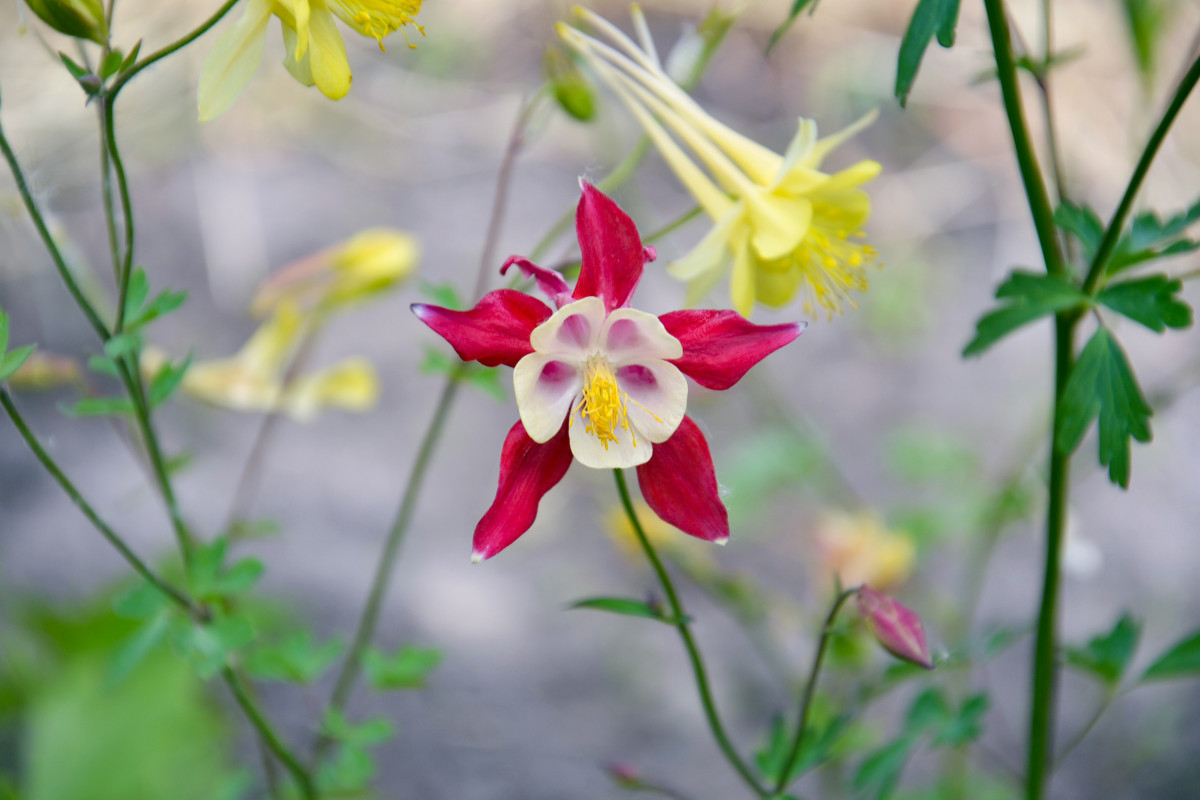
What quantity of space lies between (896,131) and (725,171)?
2852mm

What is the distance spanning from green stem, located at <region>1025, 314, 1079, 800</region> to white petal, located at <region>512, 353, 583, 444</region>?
1.63 feet

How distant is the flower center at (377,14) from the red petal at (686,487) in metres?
0.45

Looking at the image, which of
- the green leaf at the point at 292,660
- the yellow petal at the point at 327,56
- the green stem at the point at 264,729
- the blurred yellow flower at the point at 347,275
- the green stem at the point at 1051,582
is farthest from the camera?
the blurred yellow flower at the point at 347,275

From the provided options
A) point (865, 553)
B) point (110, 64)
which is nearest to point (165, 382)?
point (110, 64)

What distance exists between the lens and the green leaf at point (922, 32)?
817 millimetres

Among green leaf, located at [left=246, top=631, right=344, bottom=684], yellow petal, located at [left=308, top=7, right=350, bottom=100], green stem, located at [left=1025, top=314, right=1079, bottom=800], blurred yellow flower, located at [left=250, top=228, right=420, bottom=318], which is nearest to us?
yellow petal, located at [left=308, top=7, right=350, bottom=100]

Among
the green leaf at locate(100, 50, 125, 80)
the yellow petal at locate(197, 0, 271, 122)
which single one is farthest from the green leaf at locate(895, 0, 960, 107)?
the green leaf at locate(100, 50, 125, 80)

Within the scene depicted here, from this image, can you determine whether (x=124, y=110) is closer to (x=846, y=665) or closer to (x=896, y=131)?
(x=896, y=131)

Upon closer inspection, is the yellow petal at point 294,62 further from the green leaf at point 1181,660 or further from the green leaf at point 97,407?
the green leaf at point 1181,660

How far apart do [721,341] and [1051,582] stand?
0.56 m

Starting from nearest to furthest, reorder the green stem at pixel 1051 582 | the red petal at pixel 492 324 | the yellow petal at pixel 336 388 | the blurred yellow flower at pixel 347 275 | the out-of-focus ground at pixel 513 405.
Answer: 1. the red petal at pixel 492 324
2. the green stem at pixel 1051 582
3. the blurred yellow flower at pixel 347 275
4. the yellow petal at pixel 336 388
5. the out-of-focus ground at pixel 513 405

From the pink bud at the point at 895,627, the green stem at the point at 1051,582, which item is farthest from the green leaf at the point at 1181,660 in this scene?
the pink bud at the point at 895,627

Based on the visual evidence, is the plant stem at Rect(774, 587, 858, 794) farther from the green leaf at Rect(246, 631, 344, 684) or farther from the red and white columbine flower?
the green leaf at Rect(246, 631, 344, 684)

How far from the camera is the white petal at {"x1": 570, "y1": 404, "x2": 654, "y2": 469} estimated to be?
2.52ft
